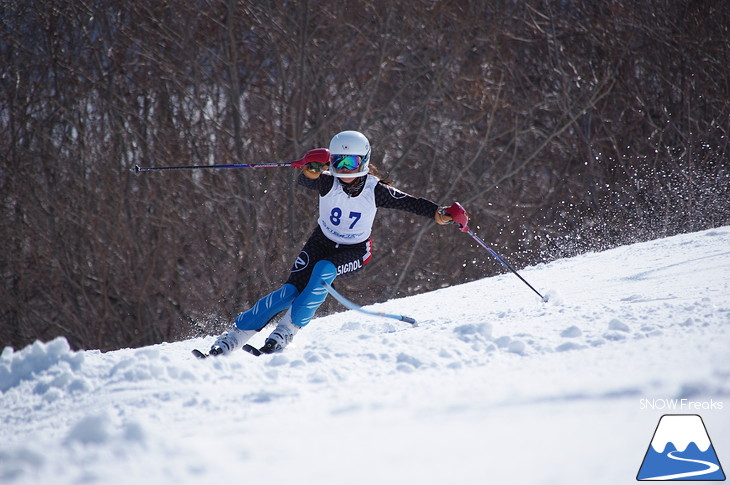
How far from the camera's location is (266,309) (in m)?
4.13

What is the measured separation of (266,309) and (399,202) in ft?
3.45

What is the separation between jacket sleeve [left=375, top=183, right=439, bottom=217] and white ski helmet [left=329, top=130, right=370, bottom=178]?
0.19m

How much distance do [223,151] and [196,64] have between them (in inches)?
65.2

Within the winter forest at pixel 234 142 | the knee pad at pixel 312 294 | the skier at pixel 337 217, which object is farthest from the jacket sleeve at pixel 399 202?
the winter forest at pixel 234 142

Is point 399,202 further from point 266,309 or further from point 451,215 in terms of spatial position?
point 266,309

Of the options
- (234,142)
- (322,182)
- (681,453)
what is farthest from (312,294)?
(234,142)

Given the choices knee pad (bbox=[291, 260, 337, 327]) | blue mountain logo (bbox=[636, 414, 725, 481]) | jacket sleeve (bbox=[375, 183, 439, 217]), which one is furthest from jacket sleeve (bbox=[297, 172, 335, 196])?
blue mountain logo (bbox=[636, 414, 725, 481])

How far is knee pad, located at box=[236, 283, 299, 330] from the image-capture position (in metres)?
4.10

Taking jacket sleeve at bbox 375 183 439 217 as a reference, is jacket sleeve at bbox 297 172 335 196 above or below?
above

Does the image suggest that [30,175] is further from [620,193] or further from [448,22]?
[620,193]

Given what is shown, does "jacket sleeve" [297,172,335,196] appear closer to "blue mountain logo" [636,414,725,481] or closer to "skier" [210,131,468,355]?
"skier" [210,131,468,355]

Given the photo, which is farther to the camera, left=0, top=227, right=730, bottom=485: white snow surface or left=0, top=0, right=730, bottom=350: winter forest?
left=0, top=0, right=730, bottom=350: winter forest

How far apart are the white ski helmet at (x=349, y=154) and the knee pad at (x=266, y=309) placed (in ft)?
2.47

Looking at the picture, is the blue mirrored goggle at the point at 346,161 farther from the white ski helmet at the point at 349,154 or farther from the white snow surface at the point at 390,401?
the white snow surface at the point at 390,401
